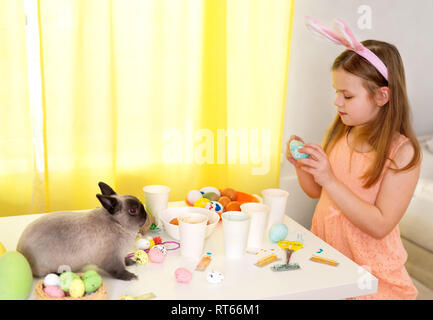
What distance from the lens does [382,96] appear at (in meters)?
1.12

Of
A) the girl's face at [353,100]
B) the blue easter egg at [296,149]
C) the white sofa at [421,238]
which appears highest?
the girl's face at [353,100]

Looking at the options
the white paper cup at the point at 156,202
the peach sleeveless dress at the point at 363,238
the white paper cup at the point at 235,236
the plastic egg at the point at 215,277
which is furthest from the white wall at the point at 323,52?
the plastic egg at the point at 215,277

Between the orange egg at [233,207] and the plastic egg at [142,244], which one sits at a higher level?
the orange egg at [233,207]

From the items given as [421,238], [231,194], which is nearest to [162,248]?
[231,194]

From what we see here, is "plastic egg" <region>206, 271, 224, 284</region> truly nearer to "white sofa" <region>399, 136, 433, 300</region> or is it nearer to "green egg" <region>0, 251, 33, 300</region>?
"green egg" <region>0, 251, 33, 300</region>

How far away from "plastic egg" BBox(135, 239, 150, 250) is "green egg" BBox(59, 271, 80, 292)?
21cm

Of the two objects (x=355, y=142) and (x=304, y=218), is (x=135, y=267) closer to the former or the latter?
(x=355, y=142)

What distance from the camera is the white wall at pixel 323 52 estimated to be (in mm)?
1840

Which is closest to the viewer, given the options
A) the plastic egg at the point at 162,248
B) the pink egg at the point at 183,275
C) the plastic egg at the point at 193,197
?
the pink egg at the point at 183,275

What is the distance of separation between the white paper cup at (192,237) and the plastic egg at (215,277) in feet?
0.35

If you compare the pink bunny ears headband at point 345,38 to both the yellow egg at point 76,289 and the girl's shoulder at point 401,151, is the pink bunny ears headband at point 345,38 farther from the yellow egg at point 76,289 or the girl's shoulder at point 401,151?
the yellow egg at point 76,289

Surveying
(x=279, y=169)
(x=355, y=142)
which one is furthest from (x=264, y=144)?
(x=355, y=142)

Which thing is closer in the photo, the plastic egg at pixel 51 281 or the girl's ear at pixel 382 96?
the plastic egg at pixel 51 281

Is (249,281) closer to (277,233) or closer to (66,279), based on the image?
(277,233)
